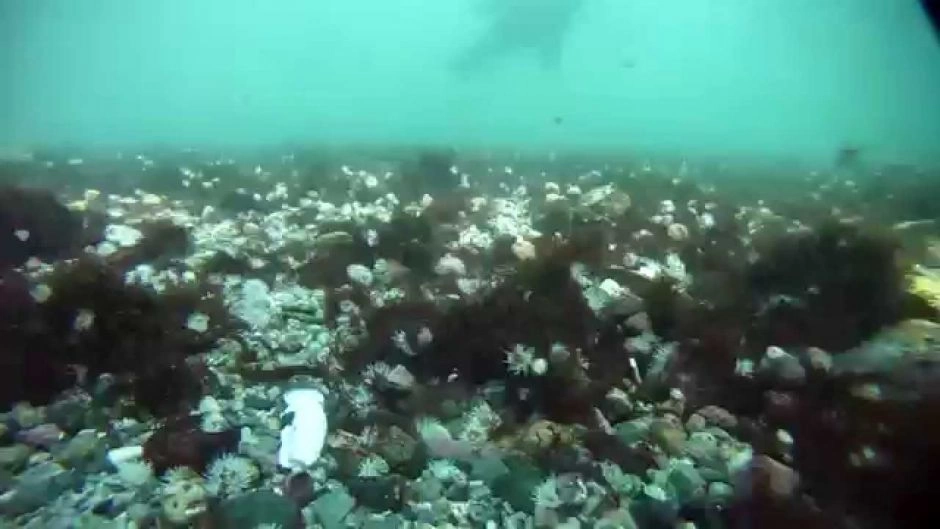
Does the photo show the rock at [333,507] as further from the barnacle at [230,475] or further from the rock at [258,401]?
the rock at [258,401]

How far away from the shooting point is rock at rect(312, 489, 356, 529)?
5.56ft

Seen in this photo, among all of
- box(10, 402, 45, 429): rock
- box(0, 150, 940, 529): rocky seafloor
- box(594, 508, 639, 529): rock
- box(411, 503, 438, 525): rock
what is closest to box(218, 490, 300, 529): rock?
box(0, 150, 940, 529): rocky seafloor

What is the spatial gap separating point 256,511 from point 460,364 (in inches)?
29.3

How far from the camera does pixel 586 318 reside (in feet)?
7.63

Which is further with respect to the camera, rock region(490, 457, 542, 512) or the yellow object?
the yellow object

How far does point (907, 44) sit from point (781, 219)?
5.05ft

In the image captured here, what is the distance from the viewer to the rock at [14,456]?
69.1 inches

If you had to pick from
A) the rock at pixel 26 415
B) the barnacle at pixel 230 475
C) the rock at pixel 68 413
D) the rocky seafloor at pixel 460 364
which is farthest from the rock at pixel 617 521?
the rock at pixel 26 415

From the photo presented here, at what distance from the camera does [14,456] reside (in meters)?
1.78

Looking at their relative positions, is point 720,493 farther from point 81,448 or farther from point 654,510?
point 81,448

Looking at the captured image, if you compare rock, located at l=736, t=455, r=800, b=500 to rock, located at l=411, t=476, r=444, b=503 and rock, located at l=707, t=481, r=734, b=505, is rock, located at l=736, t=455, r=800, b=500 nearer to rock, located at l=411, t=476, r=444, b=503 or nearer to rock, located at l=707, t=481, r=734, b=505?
rock, located at l=707, t=481, r=734, b=505

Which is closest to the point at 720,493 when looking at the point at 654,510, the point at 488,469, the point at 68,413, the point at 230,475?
the point at 654,510

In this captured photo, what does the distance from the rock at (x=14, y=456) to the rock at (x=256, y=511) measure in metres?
0.57

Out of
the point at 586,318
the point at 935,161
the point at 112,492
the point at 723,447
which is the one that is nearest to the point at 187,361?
the point at 112,492
